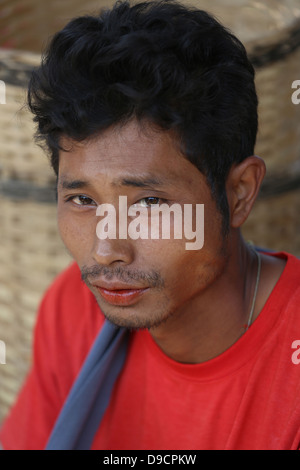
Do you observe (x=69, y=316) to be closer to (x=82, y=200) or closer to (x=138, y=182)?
(x=82, y=200)

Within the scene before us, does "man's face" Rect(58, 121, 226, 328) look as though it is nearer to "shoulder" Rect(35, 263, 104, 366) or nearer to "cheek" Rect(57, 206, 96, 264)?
"cheek" Rect(57, 206, 96, 264)

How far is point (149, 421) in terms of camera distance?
168cm

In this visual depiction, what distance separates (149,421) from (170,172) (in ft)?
2.26

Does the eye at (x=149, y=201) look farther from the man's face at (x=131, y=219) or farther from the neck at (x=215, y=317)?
the neck at (x=215, y=317)

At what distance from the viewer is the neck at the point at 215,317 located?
1550 millimetres

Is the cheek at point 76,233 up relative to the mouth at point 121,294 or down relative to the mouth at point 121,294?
up

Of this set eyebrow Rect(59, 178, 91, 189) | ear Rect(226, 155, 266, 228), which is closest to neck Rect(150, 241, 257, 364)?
ear Rect(226, 155, 266, 228)

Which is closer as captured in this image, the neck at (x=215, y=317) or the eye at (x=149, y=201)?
the eye at (x=149, y=201)

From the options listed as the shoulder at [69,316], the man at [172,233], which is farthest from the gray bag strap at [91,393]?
the shoulder at [69,316]

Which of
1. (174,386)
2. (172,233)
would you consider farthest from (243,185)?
(174,386)

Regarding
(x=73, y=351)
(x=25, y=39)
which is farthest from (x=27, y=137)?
(x=25, y=39)

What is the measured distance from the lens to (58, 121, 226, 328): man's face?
4.25 feet

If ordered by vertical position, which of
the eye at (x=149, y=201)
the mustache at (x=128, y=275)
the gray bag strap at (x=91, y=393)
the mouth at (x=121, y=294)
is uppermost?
the eye at (x=149, y=201)

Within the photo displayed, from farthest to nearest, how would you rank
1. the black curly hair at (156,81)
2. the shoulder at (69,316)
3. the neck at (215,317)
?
the shoulder at (69,316) < the neck at (215,317) < the black curly hair at (156,81)
